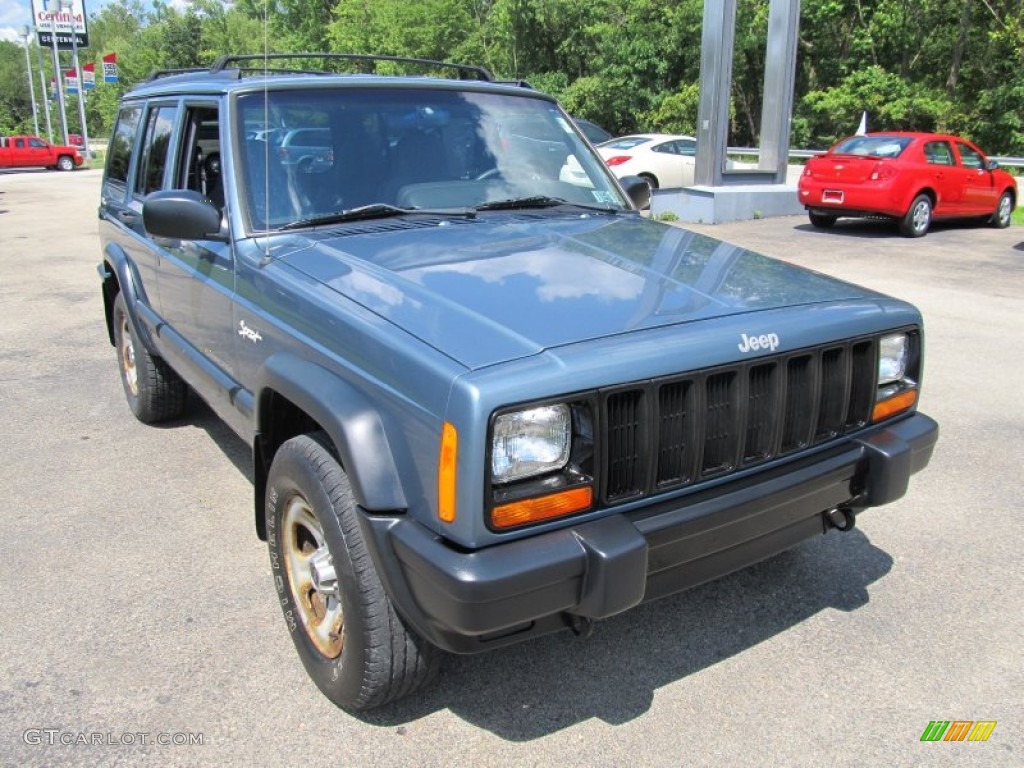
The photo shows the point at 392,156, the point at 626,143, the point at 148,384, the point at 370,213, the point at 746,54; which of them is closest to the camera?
the point at 370,213

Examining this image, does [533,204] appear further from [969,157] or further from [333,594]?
[969,157]

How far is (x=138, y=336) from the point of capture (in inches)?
189

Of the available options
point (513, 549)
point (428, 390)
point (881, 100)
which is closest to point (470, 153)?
point (428, 390)

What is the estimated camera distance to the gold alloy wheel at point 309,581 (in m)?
2.69

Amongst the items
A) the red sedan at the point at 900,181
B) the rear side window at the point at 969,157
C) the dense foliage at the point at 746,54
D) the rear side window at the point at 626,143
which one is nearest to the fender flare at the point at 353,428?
the red sedan at the point at 900,181

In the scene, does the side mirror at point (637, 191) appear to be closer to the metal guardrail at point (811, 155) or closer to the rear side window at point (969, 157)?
the rear side window at point (969, 157)

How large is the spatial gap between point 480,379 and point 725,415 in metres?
0.81

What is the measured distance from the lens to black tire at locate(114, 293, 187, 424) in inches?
192

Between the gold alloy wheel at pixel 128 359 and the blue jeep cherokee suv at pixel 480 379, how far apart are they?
150 centimetres

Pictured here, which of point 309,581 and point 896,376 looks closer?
point 309,581

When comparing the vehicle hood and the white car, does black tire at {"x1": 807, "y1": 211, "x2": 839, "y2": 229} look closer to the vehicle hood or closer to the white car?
the white car

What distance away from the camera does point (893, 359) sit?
3.03 m

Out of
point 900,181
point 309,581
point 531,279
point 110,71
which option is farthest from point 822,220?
point 110,71

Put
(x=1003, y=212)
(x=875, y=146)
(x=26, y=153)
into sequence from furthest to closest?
(x=26, y=153), (x=1003, y=212), (x=875, y=146)
